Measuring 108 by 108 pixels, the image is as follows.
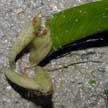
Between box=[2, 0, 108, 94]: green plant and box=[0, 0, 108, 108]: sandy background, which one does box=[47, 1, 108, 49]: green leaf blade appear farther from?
box=[0, 0, 108, 108]: sandy background

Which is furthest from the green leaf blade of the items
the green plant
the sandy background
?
the sandy background

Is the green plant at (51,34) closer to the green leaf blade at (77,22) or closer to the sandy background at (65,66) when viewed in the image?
the green leaf blade at (77,22)

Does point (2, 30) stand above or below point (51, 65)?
above

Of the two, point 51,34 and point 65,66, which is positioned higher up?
point 51,34

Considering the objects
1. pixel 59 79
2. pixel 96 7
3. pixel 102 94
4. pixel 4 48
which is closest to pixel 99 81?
pixel 102 94

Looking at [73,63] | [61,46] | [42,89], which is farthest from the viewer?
[73,63]

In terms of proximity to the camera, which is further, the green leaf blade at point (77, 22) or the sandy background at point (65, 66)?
the sandy background at point (65, 66)

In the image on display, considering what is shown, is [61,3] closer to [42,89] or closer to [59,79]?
[59,79]

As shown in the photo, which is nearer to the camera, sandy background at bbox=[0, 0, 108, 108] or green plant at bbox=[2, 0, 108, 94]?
green plant at bbox=[2, 0, 108, 94]

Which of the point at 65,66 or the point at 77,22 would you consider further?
the point at 65,66

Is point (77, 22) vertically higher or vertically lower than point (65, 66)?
higher

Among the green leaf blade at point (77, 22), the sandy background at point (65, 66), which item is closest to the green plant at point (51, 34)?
the green leaf blade at point (77, 22)
